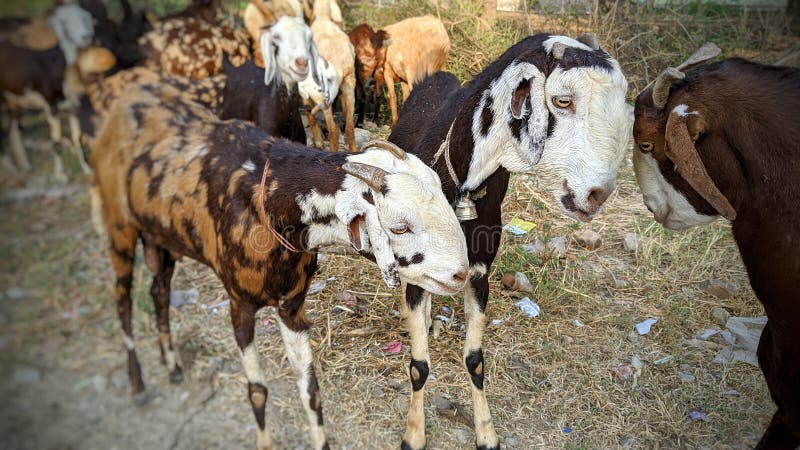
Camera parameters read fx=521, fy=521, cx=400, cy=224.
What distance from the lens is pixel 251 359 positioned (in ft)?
9.89

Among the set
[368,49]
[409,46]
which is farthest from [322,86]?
[409,46]

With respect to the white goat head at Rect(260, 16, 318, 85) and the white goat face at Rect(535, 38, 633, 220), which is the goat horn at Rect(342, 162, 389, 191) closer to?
the white goat face at Rect(535, 38, 633, 220)

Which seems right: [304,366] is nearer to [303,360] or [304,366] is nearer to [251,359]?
[303,360]

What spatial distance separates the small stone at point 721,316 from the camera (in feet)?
14.3

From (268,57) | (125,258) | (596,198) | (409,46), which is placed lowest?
(125,258)

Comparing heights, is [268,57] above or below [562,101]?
below

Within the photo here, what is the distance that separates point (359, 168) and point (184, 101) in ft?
5.50

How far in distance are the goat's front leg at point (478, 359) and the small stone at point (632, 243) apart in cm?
266

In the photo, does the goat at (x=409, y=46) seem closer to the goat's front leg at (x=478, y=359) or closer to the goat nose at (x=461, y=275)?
the goat's front leg at (x=478, y=359)

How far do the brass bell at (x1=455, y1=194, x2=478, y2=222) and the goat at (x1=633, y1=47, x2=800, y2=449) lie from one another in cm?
93

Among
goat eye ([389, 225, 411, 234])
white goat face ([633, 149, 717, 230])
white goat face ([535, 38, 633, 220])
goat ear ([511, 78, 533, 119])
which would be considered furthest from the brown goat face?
goat eye ([389, 225, 411, 234])

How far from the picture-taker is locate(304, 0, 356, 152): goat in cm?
725

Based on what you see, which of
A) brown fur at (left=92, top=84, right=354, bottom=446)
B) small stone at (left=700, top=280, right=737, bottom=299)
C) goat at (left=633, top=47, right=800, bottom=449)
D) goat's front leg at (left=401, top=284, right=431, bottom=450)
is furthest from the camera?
small stone at (left=700, top=280, right=737, bottom=299)

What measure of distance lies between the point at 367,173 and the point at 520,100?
0.87 metres
